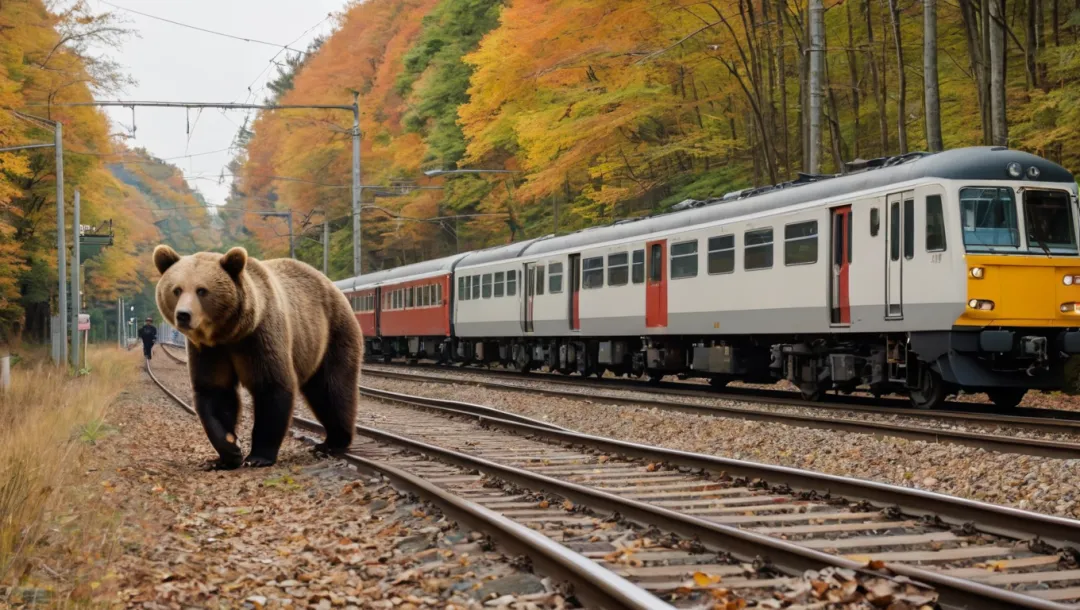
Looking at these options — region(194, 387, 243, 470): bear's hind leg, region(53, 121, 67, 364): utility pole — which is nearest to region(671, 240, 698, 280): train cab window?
region(194, 387, 243, 470): bear's hind leg

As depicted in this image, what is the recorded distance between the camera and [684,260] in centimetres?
1948

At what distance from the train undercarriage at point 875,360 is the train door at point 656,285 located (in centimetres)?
60

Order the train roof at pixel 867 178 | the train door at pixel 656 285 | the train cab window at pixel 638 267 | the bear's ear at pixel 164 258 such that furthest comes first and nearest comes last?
the train cab window at pixel 638 267 < the train door at pixel 656 285 < the train roof at pixel 867 178 < the bear's ear at pixel 164 258

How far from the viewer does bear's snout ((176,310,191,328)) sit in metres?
8.12

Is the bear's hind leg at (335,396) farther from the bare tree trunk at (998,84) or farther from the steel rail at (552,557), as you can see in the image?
the bare tree trunk at (998,84)

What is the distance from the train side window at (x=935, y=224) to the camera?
1383cm

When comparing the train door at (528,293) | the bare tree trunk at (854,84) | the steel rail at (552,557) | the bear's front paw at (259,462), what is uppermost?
the bare tree trunk at (854,84)

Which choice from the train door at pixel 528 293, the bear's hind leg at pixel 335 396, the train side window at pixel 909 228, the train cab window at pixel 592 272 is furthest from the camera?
the train door at pixel 528 293

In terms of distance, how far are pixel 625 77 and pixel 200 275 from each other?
20.9m

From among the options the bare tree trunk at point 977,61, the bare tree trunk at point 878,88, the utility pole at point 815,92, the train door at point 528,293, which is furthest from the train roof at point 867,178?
the bare tree trunk at point 878,88

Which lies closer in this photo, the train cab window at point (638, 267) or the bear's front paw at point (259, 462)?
the bear's front paw at point (259, 462)

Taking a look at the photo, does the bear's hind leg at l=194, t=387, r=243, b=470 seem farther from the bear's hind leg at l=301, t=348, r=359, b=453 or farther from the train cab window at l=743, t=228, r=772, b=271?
the train cab window at l=743, t=228, r=772, b=271

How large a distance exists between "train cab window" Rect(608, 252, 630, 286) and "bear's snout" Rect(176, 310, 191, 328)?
14050mm

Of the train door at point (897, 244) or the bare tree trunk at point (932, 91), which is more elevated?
the bare tree trunk at point (932, 91)
